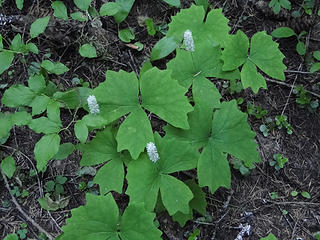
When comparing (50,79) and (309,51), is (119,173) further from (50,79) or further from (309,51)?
(309,51)

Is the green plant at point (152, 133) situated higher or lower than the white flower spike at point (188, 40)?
lower

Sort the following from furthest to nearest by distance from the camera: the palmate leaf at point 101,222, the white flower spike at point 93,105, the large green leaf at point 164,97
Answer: the large green leaf at point 164,97 → the white flower spike at point 93,105 → the palmate leaf at point 101,222

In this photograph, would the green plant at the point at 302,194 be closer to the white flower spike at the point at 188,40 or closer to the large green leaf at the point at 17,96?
the white flower spike at the point at 188,40

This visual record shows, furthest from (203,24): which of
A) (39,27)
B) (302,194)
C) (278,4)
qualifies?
(302,194)

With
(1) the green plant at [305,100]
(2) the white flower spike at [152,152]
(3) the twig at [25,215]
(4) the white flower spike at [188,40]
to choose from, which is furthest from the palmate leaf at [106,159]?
(1) the green plant at [305,100]

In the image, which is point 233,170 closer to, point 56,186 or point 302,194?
point 302,194

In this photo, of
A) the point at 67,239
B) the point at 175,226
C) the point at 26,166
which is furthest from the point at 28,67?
the point at 175,226
